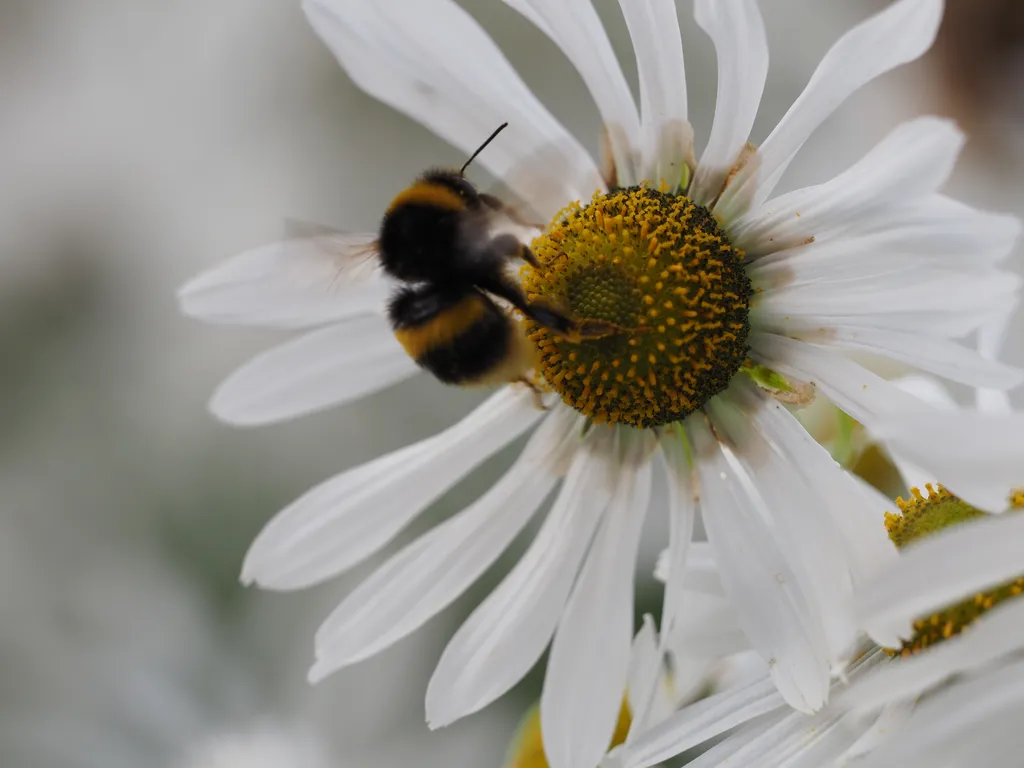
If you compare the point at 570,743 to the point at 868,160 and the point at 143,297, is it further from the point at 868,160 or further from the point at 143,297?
the point at 143,297

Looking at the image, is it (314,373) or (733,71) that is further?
(314,373)

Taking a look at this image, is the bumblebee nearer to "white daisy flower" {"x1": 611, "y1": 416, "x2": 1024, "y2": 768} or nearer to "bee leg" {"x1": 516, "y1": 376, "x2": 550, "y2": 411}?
"bee leg" {"x1": 516, "y1": 376, "x2": 550, "y2": 411}

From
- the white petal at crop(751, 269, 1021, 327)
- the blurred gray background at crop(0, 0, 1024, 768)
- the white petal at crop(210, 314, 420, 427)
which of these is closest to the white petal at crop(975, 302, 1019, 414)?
the white petal at crop(751, 269, 1021, 327)

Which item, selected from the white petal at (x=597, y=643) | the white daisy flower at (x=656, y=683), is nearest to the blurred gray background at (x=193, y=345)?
the white daisy flower at (x=656, y=683)

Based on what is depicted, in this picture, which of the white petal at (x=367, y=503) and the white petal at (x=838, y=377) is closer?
the white petal at (x=838, y=377)

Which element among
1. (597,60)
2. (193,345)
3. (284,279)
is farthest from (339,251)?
(193,345)

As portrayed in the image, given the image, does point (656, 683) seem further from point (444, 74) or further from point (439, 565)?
point (444, 74)

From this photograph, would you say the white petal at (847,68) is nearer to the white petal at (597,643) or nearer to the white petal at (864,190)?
the white petal at (864,190)
